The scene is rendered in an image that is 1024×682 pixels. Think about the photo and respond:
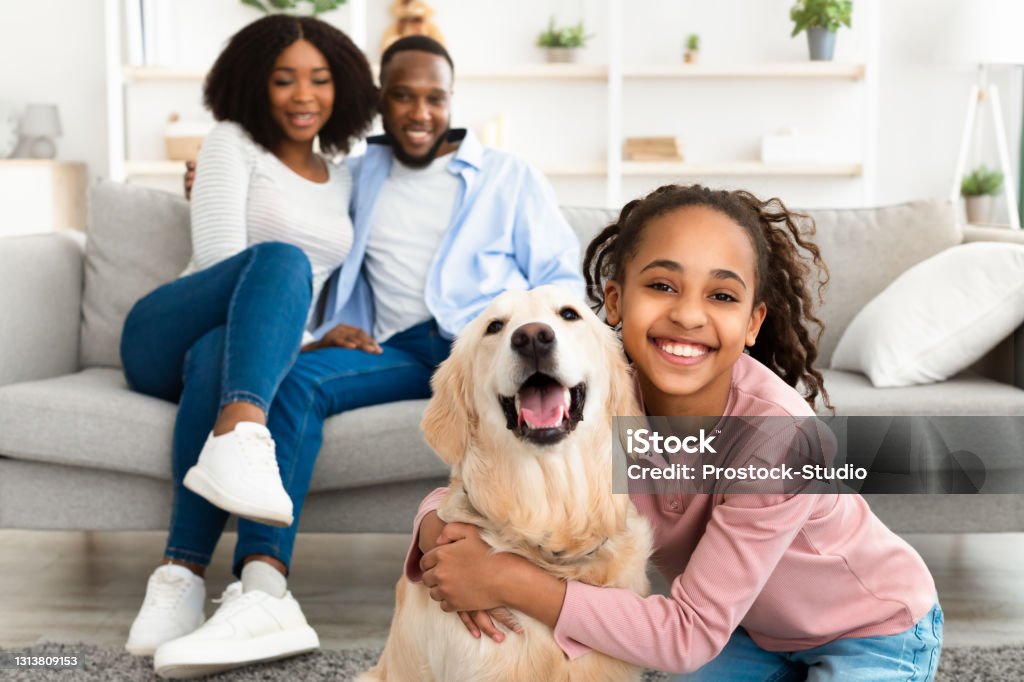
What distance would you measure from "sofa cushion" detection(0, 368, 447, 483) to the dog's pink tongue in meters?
0.98

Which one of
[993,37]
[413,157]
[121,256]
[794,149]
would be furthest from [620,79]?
[121,256]

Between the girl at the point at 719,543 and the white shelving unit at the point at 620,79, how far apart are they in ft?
12.2

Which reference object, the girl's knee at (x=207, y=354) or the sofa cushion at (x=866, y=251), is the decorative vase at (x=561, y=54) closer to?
the sofa cushion at (x=866, y=251)

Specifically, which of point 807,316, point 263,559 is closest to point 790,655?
point 807,316

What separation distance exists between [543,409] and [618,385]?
0.12 metres

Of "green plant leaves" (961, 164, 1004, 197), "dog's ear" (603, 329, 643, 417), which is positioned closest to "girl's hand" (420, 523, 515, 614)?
"dog's ear" (603, 329, 643, 417)

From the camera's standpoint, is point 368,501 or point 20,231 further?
point 20,231

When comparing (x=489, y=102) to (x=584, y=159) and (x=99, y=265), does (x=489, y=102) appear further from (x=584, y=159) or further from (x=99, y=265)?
(x=99, y=265)

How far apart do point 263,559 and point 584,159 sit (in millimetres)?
3844

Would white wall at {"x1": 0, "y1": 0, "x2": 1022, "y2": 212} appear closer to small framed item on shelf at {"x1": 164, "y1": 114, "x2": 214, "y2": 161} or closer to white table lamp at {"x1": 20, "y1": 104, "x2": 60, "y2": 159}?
small framed item on shelf at {"x1": 164, "y1": 114, "x2": 214, "y2": 161}

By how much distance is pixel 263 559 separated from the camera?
1986 mm

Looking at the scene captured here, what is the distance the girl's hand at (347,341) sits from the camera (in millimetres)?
2369

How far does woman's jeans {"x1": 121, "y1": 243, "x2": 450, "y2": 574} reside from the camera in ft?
6.64

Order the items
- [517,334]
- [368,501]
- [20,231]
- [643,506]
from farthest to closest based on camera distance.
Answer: [20,231]
[368,501]
[643,506]
[517,334]
